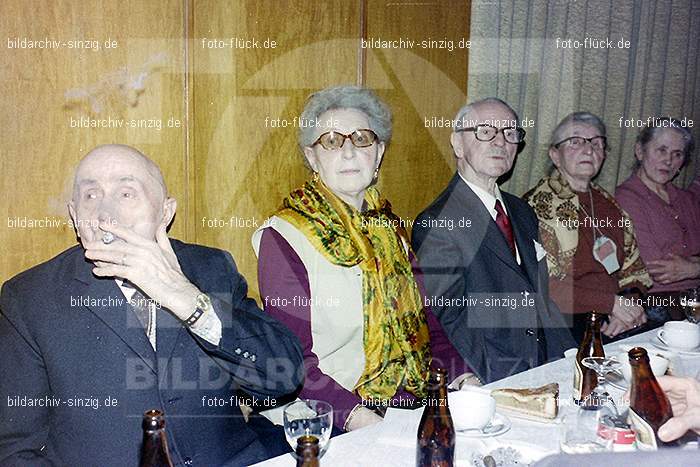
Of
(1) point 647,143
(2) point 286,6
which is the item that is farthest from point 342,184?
(1) point 647,143

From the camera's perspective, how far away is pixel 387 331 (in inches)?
101

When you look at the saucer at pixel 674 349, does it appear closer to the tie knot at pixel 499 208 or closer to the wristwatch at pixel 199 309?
the tie knot at pixel 499 208

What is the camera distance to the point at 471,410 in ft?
5.20

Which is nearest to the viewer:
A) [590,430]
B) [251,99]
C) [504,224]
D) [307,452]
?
[307,452]

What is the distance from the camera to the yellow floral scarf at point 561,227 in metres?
3.22

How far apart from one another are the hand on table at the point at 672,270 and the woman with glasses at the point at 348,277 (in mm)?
1409

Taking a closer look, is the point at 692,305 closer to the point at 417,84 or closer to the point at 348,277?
the point at 348,277

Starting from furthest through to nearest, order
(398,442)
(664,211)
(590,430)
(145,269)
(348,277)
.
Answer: (664,211), (348,277), (145,269), (398,442), (590,430)

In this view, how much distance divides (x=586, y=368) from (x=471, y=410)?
409 millimetres

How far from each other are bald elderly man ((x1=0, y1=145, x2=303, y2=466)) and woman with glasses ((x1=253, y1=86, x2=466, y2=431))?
1.29 feet

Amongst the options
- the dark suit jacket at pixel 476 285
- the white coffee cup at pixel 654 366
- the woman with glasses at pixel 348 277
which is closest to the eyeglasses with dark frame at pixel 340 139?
the woman with glasses at pixel 348 277

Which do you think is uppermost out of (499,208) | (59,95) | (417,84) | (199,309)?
(417,84)

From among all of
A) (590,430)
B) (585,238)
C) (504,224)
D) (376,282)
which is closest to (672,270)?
(585,238)

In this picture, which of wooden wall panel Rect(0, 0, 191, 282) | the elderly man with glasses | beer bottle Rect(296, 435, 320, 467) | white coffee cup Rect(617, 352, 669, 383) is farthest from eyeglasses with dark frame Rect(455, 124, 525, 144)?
beer bottle Rect(296, 435, 320, 467)
